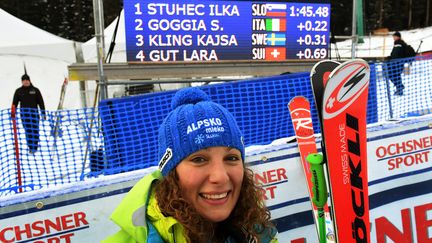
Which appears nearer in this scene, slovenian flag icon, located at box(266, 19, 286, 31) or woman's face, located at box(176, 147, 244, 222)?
woman's face, located at box(176, 147, 244, 222)

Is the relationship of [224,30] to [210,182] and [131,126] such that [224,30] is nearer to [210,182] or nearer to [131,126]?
[131,126]

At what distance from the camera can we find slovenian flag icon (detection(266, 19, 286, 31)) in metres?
6.31

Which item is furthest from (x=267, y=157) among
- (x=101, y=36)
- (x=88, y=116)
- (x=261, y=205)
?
(x=101, y=36)

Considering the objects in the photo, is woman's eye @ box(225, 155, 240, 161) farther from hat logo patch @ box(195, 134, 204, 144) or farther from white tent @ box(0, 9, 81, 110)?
white tent @ box(0, 9, 81, 110)

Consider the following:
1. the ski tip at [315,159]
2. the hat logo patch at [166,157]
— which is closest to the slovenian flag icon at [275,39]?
the ski tip at [315,159]

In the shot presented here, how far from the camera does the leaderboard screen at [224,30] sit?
18.0 ft

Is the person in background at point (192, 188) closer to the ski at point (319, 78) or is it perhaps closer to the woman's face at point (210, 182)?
the woman's face at point (210, 182)

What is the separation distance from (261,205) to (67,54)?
12.3m

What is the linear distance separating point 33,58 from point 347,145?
1252cm

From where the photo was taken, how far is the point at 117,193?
2.44 meters

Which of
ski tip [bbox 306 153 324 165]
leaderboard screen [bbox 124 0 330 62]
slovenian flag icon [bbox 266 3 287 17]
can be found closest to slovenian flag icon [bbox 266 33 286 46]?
Answer: leaderboard screen [bbox 124 0 330 62]

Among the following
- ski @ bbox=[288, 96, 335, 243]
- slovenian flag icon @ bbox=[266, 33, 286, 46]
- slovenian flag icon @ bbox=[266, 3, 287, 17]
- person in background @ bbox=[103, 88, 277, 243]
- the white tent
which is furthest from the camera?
the white tent

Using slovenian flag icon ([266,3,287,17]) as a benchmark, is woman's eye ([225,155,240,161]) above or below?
below

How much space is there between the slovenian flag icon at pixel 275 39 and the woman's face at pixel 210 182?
516cm
